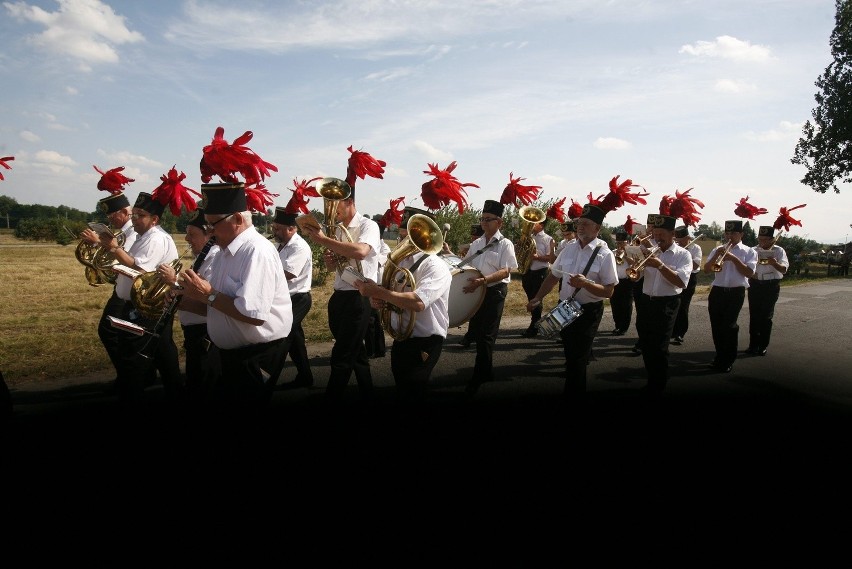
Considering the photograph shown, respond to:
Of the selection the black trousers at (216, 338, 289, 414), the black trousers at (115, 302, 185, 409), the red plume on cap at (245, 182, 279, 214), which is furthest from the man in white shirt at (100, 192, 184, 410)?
the black trousers at (216, 338, 289, 414)

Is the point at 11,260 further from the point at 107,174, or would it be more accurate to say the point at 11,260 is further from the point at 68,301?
the point at 107,174

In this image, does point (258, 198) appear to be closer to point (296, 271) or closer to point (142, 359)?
point (296, 271)

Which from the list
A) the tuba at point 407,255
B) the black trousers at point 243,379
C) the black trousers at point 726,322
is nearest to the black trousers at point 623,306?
the black trousers at point 726,322

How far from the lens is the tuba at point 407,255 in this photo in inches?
156

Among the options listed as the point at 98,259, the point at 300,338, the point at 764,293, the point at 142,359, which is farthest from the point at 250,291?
the point at 764,293

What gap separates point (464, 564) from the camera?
2852mm

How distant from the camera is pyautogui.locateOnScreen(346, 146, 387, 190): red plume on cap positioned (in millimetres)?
4941

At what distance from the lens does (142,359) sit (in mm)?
4836

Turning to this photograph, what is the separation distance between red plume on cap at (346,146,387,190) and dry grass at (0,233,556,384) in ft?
14.1

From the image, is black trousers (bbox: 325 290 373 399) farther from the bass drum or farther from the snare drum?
the snare drum

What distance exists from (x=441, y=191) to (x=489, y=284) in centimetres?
183

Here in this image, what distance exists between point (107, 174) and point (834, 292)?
72.5ft

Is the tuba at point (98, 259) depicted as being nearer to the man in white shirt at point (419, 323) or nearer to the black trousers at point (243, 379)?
the black trousers at point (243, 379)

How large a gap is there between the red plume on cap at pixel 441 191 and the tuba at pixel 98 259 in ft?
10.5
